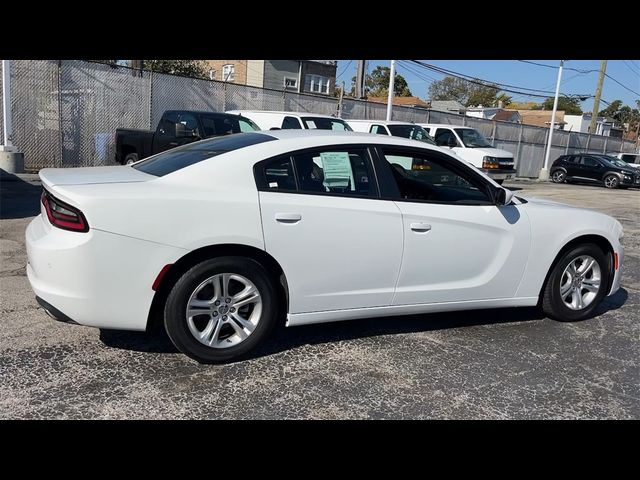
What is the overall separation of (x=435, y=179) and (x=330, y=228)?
1.20 meters

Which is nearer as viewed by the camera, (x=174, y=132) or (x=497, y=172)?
(x=174, y=132)

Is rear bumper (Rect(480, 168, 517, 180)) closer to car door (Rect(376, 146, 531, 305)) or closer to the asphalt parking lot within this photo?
the asphalt parking lot

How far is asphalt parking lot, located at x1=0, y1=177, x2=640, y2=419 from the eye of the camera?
3.14m

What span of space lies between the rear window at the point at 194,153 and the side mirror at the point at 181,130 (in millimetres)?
7567

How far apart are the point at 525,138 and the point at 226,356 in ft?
92.4

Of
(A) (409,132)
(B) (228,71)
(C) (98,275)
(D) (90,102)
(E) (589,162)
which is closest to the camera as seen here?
(C) (98,275)

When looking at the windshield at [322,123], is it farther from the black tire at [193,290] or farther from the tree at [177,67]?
the tree at [177,67]

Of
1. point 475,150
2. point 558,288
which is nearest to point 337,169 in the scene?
point 558,288

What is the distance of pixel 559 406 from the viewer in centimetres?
335

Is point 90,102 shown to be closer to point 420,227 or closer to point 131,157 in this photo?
point 131,157

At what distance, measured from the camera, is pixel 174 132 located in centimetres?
Result: 1186

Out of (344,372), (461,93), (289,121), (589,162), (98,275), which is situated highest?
(461,93)
